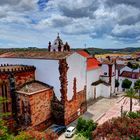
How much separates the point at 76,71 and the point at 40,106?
29.8ft

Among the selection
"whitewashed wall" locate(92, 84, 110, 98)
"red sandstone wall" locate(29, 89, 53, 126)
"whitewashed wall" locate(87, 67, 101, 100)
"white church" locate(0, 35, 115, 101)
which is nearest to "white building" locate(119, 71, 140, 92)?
"whitewashed wall" locate(87, 67, 101, 100)

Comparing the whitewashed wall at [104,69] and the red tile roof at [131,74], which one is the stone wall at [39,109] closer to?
the whitewashed wall at [104,69]

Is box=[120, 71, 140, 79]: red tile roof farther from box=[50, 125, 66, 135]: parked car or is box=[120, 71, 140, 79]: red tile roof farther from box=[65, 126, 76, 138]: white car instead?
box=[65, 126, 76, 138]: white car

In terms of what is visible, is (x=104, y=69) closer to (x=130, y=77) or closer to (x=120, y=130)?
(x=130, y=77)

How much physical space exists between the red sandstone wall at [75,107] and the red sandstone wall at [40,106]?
2888mm

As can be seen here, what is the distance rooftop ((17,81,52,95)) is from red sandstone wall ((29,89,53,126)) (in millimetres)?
577

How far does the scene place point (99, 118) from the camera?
4188cm

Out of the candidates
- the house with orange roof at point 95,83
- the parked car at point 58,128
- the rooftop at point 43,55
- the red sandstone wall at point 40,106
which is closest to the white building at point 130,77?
the house with orange roof at point 95,83

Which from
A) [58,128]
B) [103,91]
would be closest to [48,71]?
[58,128]

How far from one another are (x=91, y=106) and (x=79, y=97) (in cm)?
758

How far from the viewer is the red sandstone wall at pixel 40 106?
33.2m

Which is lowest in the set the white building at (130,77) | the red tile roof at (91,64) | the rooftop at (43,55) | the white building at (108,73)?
the white building at (130,77)

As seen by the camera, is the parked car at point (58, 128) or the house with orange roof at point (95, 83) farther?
the house with orange roof at point (95, 83)

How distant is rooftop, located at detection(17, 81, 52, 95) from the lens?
33156 mm
